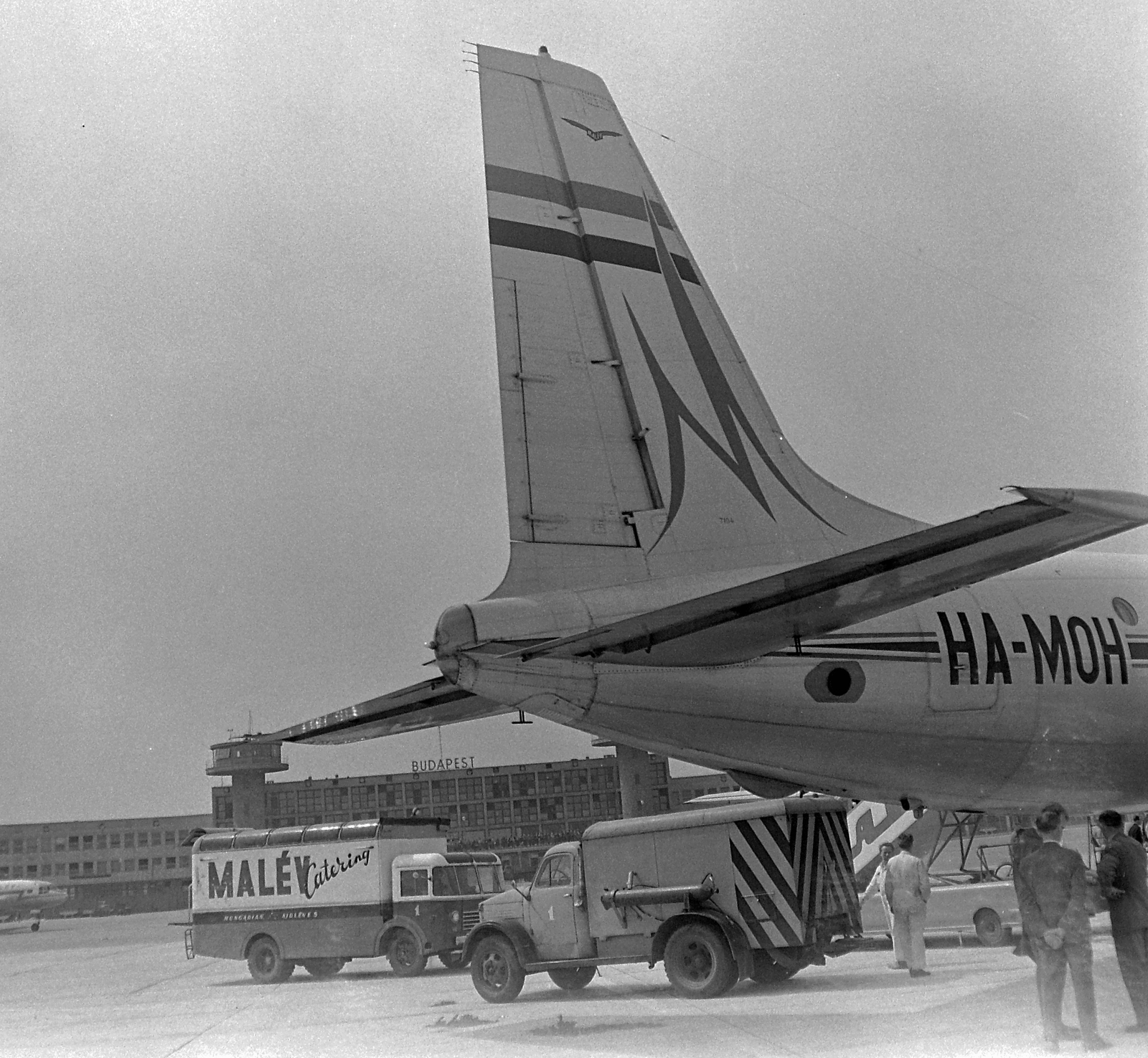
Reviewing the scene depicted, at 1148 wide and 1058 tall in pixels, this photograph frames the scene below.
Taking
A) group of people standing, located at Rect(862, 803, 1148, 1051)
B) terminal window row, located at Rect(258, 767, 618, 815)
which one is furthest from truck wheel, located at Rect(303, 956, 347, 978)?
group of people standing, located at Rect(862, 803, 1148, 1051)

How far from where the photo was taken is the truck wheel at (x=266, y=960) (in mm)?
18828

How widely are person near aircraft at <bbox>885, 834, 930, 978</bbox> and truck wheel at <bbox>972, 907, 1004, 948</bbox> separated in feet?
12.2

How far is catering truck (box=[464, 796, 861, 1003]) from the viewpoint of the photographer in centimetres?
1184

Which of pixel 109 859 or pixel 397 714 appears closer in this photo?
pixel 397 714

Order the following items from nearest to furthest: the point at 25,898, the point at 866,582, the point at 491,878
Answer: the point at 866,582
the point at 491,878
the point at 25,898

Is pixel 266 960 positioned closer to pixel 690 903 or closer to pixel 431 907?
pixel 431 907

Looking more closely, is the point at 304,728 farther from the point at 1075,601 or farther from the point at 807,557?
the point at 1075,601

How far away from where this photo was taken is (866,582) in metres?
7.22

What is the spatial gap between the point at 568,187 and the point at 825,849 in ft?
25.9

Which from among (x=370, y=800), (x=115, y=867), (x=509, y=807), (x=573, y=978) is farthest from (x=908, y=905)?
(x=115, y=867)

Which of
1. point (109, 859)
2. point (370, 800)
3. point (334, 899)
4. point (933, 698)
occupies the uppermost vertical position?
point (933, 698)

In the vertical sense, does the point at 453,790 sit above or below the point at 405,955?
above

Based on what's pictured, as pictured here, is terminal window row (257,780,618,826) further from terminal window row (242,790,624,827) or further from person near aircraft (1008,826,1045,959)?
person near aircraft (1008,826,1045,959)

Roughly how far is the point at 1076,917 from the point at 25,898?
188ft
